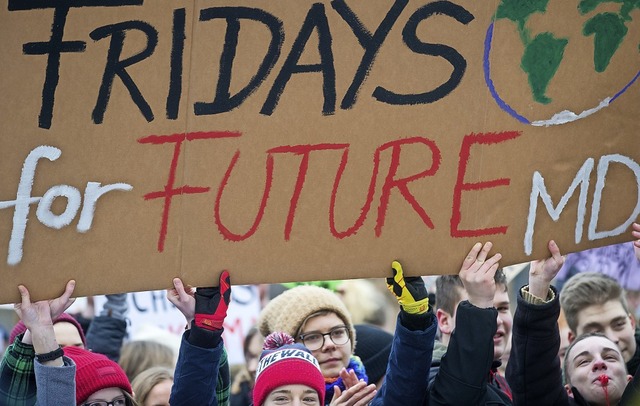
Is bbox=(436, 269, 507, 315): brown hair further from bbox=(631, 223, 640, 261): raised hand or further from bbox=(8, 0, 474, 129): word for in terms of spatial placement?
bbox=(8, 0, 474, 129): word for

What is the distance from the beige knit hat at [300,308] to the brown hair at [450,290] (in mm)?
371

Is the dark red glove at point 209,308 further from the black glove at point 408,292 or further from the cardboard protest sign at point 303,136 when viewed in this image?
the black glove at point 408,292

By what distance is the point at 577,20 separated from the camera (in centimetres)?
346

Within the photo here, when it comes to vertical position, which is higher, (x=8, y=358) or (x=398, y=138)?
(x=398, y=138)

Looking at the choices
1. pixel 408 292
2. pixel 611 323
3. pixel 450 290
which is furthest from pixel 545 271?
pixel 611 323

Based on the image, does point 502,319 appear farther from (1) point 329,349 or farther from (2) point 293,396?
(2) point 293,396

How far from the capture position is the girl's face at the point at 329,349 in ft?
13.9

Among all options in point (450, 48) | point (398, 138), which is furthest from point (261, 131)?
point (450, 48)

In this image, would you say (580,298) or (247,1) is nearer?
(247,1)

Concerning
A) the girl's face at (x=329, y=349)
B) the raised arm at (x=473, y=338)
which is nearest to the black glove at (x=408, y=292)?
the raised arm at (x=473, y=338)

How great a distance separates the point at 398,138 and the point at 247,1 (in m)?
0.61

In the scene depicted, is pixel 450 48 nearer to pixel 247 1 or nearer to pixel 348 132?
pixel 348 132

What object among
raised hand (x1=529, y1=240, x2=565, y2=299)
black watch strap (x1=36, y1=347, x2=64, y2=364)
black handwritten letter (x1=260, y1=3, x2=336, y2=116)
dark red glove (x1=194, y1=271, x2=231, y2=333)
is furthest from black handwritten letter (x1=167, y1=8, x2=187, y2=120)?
raised hand (x1=529, y1=240, x2=565, y2=299)

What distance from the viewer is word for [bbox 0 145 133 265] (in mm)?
3215
